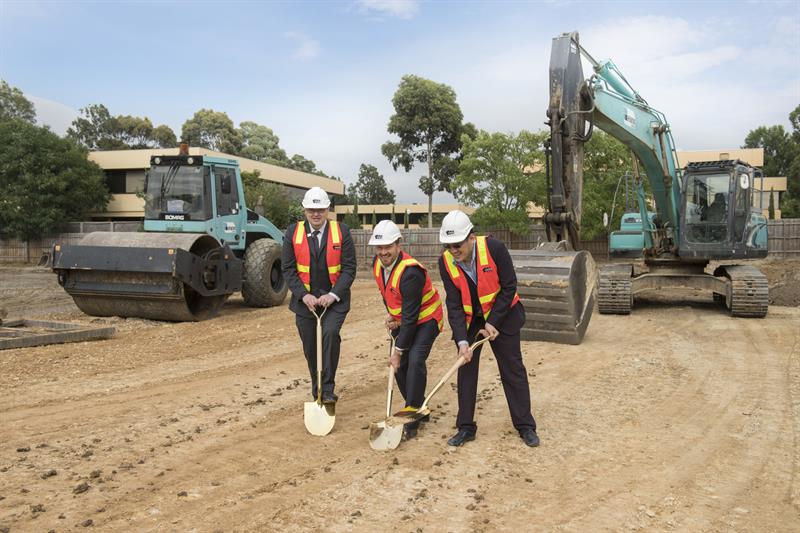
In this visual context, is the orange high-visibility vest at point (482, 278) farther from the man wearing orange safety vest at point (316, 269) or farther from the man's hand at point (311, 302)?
the man's hand at point (311, 302)

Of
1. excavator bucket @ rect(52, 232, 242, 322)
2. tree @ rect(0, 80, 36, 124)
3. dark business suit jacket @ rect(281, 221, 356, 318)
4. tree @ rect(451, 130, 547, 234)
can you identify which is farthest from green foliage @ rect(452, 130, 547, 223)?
tree @ rect(0, 80, 36, 124)

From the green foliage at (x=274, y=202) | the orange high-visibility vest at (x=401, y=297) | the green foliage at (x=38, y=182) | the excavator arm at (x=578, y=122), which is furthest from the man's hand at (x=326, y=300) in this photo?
the green foliage at (x=38, y=182)

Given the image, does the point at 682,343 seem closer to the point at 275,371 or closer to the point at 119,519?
the point at 275,371

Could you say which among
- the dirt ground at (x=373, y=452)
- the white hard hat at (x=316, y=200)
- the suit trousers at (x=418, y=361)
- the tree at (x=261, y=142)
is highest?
the tree at (x=261, y=142)

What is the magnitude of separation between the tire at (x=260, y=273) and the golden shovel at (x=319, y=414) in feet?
24.5

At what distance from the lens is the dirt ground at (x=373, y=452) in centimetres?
376

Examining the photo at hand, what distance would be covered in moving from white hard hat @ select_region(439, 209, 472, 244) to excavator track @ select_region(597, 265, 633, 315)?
8324 millimetres

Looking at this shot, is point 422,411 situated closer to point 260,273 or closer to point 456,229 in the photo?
point 456,229

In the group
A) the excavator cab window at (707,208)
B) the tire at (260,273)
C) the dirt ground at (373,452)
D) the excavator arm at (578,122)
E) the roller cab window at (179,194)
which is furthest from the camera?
the tire at (260,273)

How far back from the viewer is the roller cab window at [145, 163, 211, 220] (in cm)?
1153

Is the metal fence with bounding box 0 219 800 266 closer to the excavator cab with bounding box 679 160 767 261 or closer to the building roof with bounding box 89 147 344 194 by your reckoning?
the building roof with bounding box 89 147 344 194

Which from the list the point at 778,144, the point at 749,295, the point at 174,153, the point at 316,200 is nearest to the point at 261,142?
the point at 174,153

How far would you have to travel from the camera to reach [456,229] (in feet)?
15.8

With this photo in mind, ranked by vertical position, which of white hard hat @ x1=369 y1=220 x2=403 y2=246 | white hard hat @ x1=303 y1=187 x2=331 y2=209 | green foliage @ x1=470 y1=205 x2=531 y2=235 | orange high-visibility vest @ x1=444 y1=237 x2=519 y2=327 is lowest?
orange high-visibility vest @ x1=444 y1=237 x2=519 y2=327
